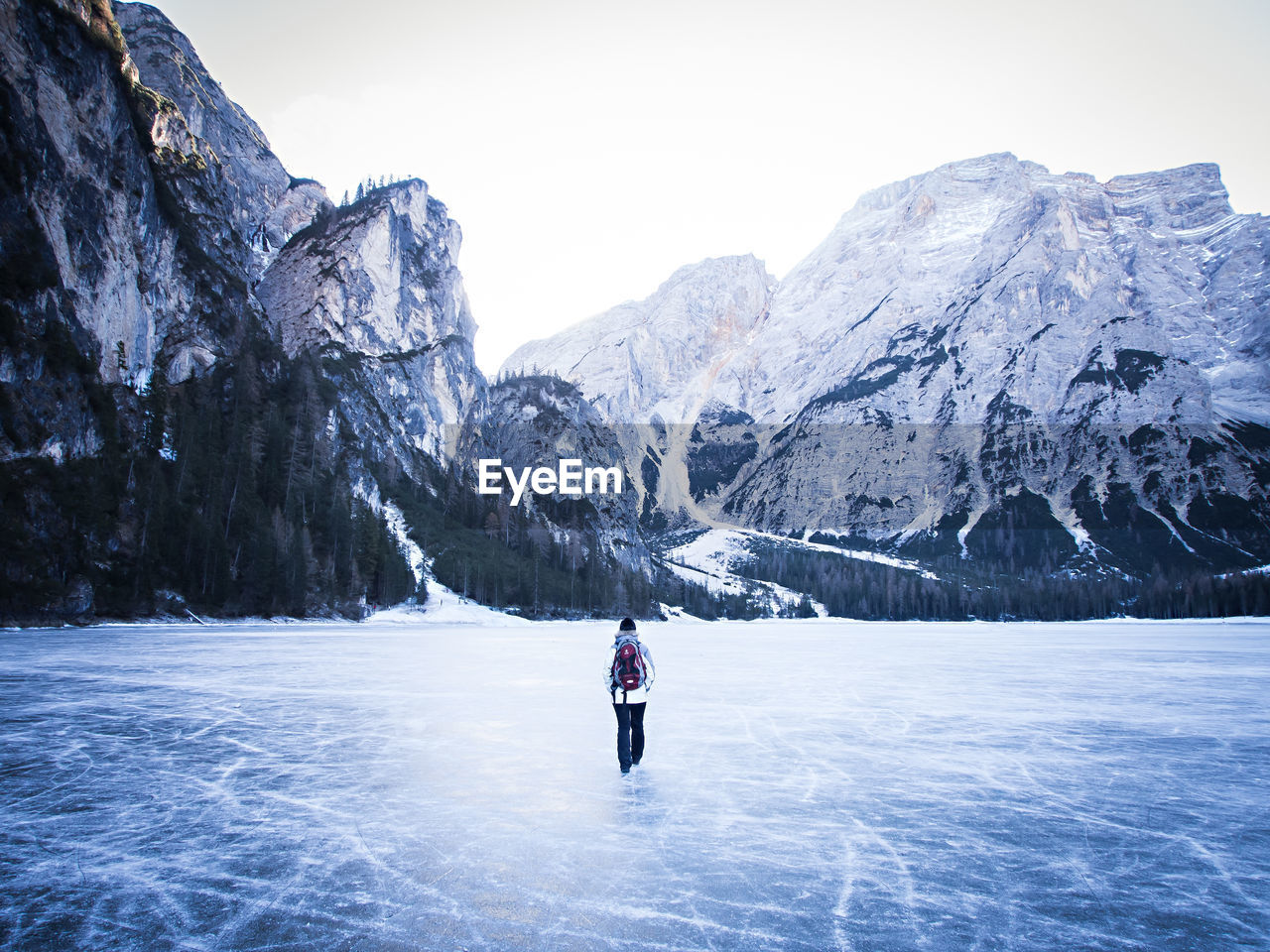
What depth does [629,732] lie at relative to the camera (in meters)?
11.4

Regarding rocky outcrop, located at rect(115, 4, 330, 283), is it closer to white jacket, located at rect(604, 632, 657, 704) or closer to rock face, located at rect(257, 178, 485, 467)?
rock face, located at rect(257, 178, 485, 467)

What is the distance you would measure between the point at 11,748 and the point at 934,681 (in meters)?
27.1

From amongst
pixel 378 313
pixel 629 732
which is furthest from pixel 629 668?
pixel 378 313

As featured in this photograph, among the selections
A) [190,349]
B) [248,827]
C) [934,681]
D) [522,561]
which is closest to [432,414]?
[522,561]

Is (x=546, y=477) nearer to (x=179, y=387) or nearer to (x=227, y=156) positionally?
(x=227, y=156)

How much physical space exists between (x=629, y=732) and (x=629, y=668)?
1.13m

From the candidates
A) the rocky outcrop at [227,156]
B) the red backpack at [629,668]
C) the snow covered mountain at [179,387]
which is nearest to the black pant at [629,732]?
the red backpack at [629,668]

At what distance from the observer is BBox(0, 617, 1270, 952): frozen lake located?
5.69m

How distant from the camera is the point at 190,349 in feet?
303

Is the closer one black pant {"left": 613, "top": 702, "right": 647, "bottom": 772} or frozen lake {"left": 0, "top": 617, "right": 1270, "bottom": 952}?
frozen lake {"left": 0, "top": 617, "right": 1270, "bottom": 952}

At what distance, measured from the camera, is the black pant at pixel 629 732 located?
441 inches

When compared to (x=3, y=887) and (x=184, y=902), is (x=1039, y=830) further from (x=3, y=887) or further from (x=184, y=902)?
(x=3, y=887)

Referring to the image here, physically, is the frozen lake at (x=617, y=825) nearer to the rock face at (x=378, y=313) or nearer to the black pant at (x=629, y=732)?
the black pant at (x=629, y=732)

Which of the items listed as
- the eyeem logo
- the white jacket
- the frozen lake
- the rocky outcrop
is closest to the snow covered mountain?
the rocky outcrop
